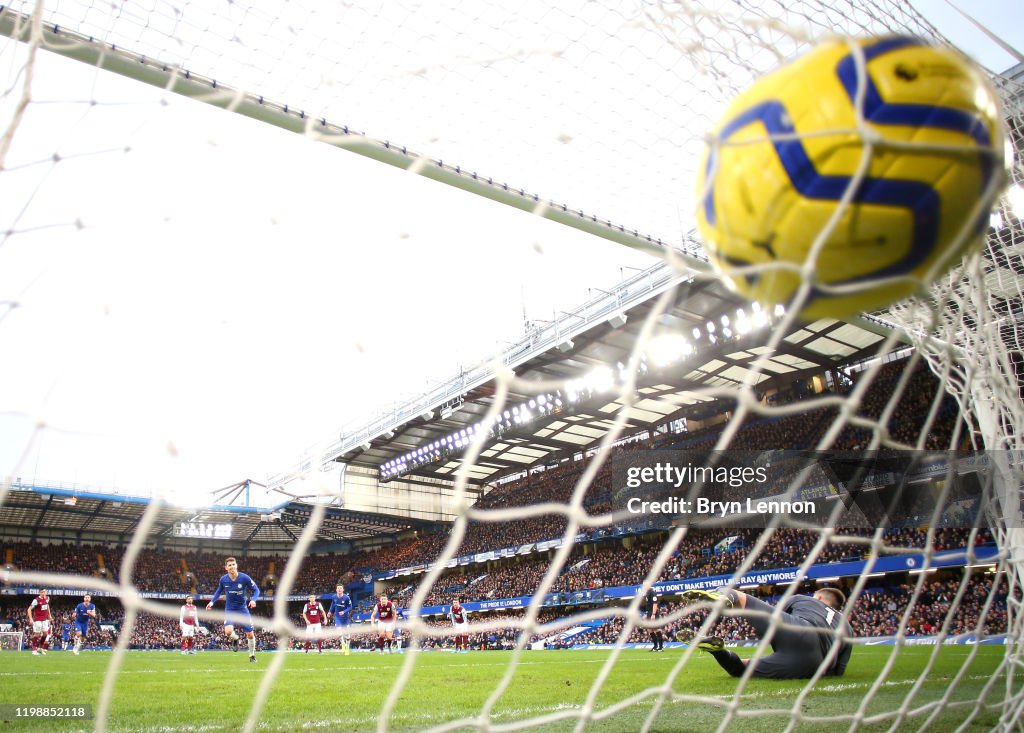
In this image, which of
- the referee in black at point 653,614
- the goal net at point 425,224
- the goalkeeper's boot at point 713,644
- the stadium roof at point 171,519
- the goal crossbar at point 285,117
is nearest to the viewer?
the goal net at point 425,224

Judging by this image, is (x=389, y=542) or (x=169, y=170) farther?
(x=389, y=542)

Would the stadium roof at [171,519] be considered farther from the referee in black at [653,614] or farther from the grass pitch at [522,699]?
the grass pitch at [522,699]

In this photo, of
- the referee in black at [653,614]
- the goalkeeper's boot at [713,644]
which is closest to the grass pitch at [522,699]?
the goalkeeper's boot at [713,644]

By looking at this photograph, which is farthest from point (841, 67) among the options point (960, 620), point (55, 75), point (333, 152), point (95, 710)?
point (960, 620)

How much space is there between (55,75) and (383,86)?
5.68ft

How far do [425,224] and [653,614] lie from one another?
28.4 feet

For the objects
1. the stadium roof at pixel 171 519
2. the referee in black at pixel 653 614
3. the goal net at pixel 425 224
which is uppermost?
the goal net at pixel 425 224

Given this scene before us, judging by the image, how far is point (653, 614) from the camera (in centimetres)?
1032

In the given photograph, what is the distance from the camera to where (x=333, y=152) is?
176 inches

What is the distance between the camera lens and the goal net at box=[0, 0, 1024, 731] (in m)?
1.92

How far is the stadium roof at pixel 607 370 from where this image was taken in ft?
Answer: 56.9

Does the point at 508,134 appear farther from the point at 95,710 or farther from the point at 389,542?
the point at 389,542

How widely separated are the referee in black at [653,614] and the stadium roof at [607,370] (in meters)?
4.38

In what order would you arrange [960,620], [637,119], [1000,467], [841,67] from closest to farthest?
[841,67] → [1000,467] → [637,119] → [960,620]
